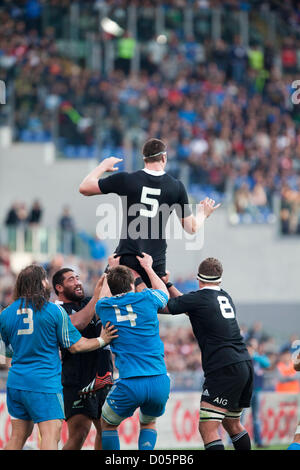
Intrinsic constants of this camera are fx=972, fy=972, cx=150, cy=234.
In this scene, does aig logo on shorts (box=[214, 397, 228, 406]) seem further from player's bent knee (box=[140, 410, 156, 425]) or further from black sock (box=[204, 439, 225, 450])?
player's bent knee (box=[140, 410, 156, 425])

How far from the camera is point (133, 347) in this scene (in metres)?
9.04

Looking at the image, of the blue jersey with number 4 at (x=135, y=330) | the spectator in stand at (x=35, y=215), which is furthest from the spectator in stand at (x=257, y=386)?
the spectator in stand at (x=35, y=215)

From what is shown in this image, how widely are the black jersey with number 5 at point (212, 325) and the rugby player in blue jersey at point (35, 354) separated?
125 cm

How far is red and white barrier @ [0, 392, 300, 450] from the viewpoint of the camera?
15367mm

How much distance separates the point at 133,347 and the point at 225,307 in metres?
1.12

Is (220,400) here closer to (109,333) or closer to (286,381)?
(109,333)

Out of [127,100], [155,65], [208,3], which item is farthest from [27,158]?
[208,3]

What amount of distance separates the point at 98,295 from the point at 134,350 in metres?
0.77

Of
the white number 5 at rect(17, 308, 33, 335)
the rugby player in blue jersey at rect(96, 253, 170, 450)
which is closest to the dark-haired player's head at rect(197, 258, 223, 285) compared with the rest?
the rugby player in blue jersey at rect(96, 253, 170, 450)

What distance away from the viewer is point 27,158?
89.6 ft

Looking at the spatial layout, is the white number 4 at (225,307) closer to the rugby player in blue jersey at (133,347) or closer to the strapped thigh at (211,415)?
the rugby player in blue jersey at (133,347)

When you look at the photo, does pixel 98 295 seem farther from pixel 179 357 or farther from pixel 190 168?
pixel 190 168

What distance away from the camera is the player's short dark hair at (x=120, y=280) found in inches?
357

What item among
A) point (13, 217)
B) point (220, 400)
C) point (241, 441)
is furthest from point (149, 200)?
point (13, 217)
